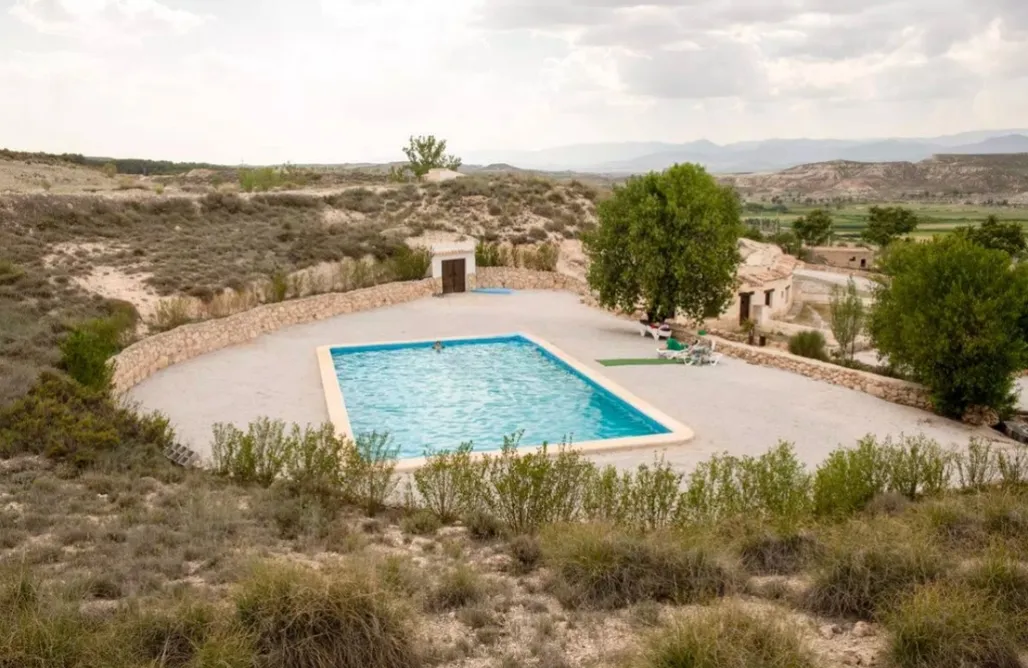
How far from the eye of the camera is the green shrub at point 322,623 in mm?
4691

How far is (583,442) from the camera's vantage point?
12.0 metres

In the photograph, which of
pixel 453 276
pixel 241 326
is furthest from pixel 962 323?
pixel 453 276

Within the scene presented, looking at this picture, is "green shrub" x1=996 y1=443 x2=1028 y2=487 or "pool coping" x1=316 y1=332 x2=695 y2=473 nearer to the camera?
"green shrub" x1=996 y1=443 x2=1028 y2=487

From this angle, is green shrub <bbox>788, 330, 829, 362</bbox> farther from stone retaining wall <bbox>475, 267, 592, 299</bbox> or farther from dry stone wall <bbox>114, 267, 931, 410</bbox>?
stone retaining wall <bbox>475, 267, 592, 299</bbox>

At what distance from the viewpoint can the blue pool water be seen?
1347 centimetres

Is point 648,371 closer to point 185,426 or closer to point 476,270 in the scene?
point 185,426

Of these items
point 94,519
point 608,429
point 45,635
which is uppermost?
point 45,635

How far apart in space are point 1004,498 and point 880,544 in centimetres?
247

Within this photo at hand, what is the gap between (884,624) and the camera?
17.1 ft

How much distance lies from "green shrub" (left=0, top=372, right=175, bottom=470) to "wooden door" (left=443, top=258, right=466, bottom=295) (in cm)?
1540

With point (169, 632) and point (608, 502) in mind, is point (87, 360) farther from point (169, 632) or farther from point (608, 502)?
point (169, 632)

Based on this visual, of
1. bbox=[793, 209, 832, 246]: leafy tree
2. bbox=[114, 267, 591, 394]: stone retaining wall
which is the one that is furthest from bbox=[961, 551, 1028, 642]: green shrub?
bbox=[793, 209, 832, 246]: leafy tree

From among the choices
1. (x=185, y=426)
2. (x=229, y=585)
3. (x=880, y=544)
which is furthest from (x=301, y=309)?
(x=880, y=544)

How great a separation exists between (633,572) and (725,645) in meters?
1.43
